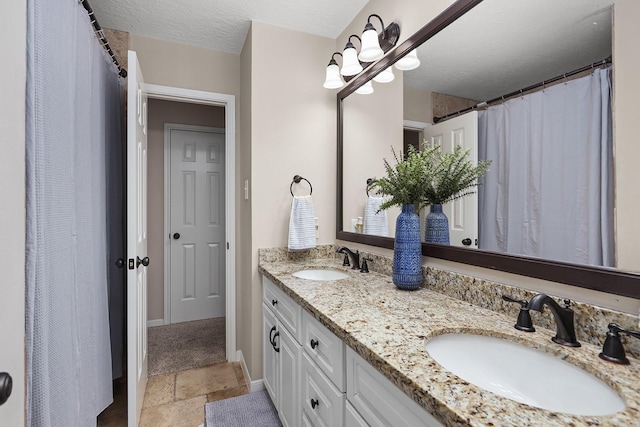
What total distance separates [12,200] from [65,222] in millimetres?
585

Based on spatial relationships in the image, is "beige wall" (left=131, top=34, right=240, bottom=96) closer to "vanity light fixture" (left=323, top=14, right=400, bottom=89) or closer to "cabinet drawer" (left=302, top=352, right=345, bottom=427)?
"vanity light fixture" (left=323, top=14, right=400, bottom=89)

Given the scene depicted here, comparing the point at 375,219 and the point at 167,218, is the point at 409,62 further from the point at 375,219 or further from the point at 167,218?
the point at 167,218

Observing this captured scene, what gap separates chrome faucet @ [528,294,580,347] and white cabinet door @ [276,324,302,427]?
2.98 feet

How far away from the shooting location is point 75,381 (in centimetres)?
116

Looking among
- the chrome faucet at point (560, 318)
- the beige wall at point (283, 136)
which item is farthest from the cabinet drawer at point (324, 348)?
the beige wall at point (283, 136)

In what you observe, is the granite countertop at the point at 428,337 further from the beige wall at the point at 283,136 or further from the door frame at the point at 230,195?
the door frame at the point at 230,195

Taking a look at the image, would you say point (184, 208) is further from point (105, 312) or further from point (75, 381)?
point (75, 381)

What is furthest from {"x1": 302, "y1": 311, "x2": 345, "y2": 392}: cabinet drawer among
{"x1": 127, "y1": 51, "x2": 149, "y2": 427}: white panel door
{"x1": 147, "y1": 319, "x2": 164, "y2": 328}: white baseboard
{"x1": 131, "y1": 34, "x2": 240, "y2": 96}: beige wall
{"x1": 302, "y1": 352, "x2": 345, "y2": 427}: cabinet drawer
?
{"x1": 147, "y1": 319, "x2": 164, "y2": 328}: white baseboard

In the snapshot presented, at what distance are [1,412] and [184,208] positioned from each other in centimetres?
285

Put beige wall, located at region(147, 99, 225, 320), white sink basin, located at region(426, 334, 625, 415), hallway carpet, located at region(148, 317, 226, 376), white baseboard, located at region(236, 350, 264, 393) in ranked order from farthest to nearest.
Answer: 1. beige wall, located at region(147, 99, 225, 320)
2. hallway carpet, located at region(148, 317, 226, 376)
3. white baseboard, located at region(236, 350, 264, 393)
4. white sink basin, located at region(426, 334, 625, 415)

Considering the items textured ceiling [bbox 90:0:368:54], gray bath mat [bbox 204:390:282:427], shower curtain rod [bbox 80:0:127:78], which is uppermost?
textured ceiling [bbox 90:0:368:54]

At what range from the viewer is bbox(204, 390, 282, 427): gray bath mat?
5.53 ft

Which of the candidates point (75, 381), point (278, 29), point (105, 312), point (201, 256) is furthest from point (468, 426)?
point (201, 256)

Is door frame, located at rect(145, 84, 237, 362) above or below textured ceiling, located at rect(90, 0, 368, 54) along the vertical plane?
below
